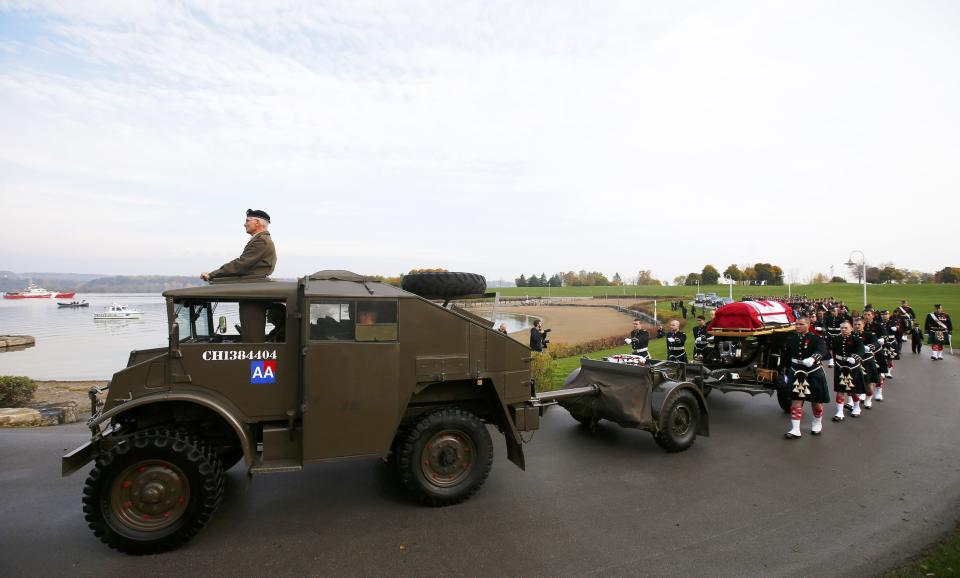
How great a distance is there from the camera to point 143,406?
15.4ft

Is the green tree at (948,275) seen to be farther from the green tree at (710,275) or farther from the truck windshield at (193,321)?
the truck windshield at (193,321)

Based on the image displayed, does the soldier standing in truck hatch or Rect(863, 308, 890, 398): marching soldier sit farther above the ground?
the soldier standing in truck hatch

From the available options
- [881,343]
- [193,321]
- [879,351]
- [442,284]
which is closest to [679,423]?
[442,284]

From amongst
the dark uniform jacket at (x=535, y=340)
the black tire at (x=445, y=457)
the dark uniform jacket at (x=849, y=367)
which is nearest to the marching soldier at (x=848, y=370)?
the dark uniform jacket at (x=849, y=367)

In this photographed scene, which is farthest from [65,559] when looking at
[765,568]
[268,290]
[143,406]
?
[765,568]

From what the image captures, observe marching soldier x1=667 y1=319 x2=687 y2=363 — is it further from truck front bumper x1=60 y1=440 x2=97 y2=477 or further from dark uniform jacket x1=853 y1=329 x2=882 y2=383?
truck front bumper x1=60 y1=440 x2=97 y2=477

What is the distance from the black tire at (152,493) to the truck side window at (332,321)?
1539mm

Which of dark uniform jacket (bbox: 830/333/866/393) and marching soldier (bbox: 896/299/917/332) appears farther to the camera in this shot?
marching soldier (bbox: 896/299/917/332)

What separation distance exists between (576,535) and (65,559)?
4607mm

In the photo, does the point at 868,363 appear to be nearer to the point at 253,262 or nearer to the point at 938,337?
the point at 938,337

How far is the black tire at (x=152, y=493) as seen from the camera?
13.9 ft

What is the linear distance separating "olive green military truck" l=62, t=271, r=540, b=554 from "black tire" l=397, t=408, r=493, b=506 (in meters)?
0.01

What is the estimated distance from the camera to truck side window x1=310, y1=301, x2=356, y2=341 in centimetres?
475

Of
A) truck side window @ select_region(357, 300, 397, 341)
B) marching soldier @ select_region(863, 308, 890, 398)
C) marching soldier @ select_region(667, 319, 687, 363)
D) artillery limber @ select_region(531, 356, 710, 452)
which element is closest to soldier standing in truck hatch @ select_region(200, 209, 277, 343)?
truck side window @ select_region(357, 300, 397, 341)
